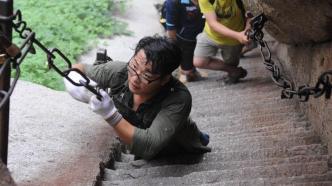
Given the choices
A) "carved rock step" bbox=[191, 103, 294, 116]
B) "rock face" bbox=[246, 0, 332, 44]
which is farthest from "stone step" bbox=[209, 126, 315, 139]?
"rock face" bbox=[246, 0, 332, 44]

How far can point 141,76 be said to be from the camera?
3.36 metres

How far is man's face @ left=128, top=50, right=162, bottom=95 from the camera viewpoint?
3.34 meters

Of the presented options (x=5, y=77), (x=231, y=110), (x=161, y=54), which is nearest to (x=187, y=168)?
(x=161, y=54)

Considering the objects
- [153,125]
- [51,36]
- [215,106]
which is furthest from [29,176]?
[51,36]

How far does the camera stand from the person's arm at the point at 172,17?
6281mm

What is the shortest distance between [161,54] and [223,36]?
2582 mm

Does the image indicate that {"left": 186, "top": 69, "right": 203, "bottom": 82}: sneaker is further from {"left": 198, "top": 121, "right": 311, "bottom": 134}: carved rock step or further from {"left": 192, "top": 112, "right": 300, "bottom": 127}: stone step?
{"left": 198, "top": 121, "right": 311, "bottom": 134}: carved rock step

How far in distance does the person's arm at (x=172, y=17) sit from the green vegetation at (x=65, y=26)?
1314 millimetres

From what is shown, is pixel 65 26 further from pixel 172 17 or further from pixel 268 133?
pixel 268 133

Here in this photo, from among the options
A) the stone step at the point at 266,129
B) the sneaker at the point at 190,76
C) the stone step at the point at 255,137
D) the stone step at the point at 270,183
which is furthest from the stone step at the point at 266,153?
the sneaker at the point at 190,76

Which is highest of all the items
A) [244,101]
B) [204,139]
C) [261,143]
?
[204,139]

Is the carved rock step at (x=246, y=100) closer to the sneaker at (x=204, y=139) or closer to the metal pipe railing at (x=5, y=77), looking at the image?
the sneaker at (x=204, y=139)

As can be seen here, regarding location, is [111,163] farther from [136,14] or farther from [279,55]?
[136,14]

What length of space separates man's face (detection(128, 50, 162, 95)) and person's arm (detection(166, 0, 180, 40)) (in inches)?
114
